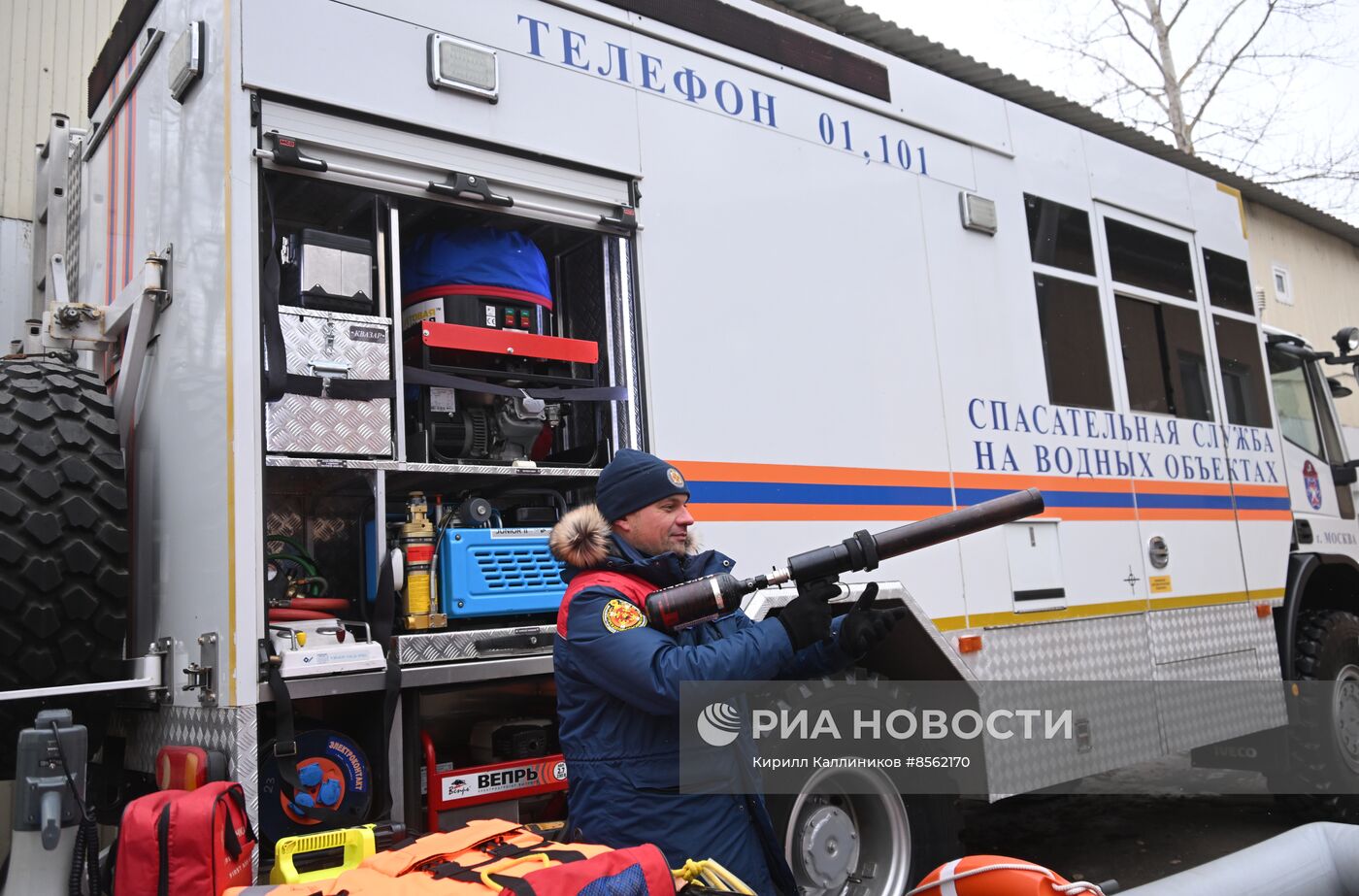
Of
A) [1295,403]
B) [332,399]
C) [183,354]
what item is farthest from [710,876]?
[1295,403]

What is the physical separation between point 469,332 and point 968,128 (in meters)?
2.74

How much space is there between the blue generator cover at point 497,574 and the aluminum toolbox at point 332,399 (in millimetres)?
365

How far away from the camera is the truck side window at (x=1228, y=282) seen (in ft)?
20.7

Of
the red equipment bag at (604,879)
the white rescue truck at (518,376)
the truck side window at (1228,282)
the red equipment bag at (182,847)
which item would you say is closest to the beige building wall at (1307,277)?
the truck side window at (1228,282)

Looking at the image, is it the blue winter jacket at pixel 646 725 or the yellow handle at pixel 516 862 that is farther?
the blue winter jacket at pixel 646 725

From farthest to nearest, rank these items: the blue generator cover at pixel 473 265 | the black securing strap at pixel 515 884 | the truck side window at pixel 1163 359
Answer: the truck side window at pixel 1163 359
the blue generator cover at pixel 473 265
the black securing strap at pixel 515 884

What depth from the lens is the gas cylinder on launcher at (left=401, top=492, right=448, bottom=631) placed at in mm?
3154

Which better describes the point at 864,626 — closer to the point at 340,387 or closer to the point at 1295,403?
the point at 340,387

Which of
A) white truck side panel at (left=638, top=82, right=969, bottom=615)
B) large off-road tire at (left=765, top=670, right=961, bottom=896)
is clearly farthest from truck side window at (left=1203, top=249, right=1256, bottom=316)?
large off-road tire at (left=765, top=670, right=961, bottom=896)

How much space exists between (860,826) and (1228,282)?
4207 mm

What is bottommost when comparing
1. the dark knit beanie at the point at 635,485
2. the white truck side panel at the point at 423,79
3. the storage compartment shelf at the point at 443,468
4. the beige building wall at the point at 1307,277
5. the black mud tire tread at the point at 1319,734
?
the black mud tire tread at the point at 1319,734

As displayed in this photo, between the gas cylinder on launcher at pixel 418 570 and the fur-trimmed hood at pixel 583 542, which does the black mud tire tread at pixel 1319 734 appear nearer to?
the fur-trimmed hood at pixel 583 542

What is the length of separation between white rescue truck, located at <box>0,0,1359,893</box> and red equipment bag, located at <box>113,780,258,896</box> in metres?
0.18

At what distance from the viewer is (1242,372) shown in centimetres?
641
